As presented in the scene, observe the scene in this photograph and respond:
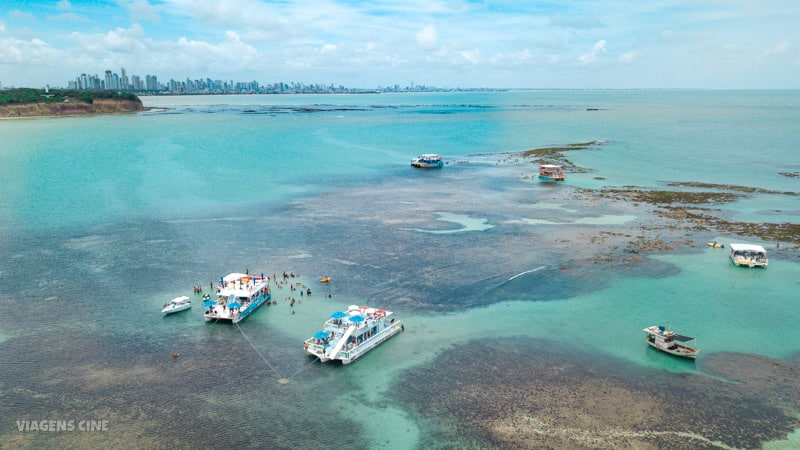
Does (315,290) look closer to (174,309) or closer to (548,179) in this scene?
(174,309)

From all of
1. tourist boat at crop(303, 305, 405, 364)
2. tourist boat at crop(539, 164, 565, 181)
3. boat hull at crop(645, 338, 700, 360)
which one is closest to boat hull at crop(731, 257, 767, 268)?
boat hull at crop(645, 338, 700, 360)

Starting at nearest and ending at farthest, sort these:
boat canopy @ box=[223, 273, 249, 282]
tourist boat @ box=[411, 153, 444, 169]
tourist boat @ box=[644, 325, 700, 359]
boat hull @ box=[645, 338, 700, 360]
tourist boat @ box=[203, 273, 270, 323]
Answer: boat hull @ box=[645, 338, 700, 360] < tourist boat @ box=[644, 325, 700, 359] < tourist boat @ box=[203, 273, 270, 323] < boat canopy @ box=[223, 273, 249, 282] < tourist boat @ box=[411, 153, 444, 169]

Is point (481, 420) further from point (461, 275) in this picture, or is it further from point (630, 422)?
point (461, 275)

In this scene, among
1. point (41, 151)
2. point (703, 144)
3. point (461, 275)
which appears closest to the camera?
point (461, 275)

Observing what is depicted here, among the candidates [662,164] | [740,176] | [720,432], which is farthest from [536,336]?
[662,164]

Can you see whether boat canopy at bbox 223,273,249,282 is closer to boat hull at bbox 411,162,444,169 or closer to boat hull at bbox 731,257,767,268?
boat hull at bbox 731,257,767,268

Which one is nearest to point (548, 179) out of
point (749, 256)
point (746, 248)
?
point (746, 248)
